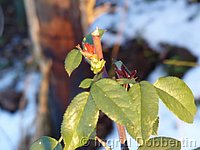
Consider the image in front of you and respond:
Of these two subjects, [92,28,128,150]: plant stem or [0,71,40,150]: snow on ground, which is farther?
[0,71,40,150]: snow on ground

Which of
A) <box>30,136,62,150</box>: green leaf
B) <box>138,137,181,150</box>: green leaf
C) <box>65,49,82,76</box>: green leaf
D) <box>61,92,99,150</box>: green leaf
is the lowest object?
<box>138,137,181,150</box>: green leaf

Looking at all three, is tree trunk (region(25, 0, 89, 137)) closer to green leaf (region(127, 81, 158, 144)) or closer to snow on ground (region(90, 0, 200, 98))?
snow on ground (region(90, 0, 200, 98))

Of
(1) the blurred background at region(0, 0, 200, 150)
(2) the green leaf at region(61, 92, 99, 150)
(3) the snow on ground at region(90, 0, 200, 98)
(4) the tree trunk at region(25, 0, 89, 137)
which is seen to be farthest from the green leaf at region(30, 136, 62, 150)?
(3) the snow on ground at region(90, 0, 200, 98)

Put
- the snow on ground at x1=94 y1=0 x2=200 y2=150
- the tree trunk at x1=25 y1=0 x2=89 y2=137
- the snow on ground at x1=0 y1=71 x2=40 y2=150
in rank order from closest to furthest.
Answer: the tree trunk at x1=25 y1=0 x2=89 y2=137, the snow on ground at x1=0 y1=71 x2=40 y2=150, the snow on ground at x1=94 y1=0 x2=200 y2=150

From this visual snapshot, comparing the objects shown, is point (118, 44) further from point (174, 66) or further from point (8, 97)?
point (8, 97)

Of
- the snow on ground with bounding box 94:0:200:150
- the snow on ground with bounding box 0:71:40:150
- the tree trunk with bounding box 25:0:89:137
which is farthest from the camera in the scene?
the snow on ground with bounding box 94:0:200:150

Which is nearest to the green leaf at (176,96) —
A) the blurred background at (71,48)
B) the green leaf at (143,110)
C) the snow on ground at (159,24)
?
the green leaf at (143,110)
